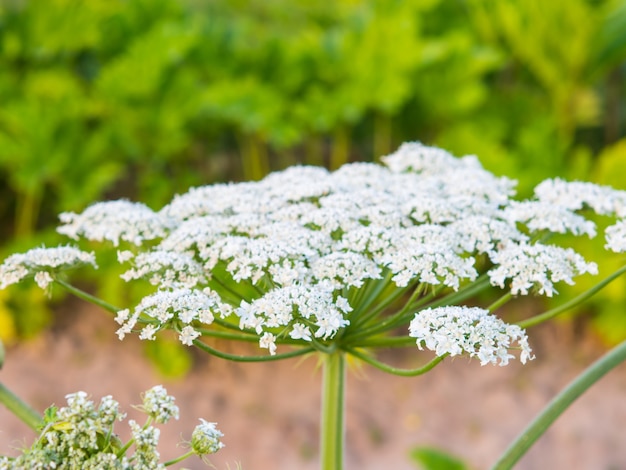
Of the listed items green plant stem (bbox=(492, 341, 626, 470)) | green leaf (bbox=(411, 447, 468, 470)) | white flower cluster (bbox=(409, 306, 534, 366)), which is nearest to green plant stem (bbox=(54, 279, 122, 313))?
white flower cluster (bbox=(409, 306, 534, 366))

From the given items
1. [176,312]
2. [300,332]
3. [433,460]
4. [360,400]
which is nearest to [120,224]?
[176,312]

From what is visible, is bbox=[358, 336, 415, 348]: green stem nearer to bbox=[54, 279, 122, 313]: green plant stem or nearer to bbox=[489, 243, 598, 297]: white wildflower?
bbox=[489, 243, 598, 297]: white wildflower

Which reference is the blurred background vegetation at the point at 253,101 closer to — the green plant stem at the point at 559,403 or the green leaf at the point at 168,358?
the green leaf at the point at 168,358

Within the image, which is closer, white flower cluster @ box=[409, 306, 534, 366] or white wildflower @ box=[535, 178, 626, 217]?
white flower cluster @ box=[409, 306, 534, 366]

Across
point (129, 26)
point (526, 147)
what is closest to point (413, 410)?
point (526, 147)

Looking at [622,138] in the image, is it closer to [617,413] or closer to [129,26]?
[617,413]
